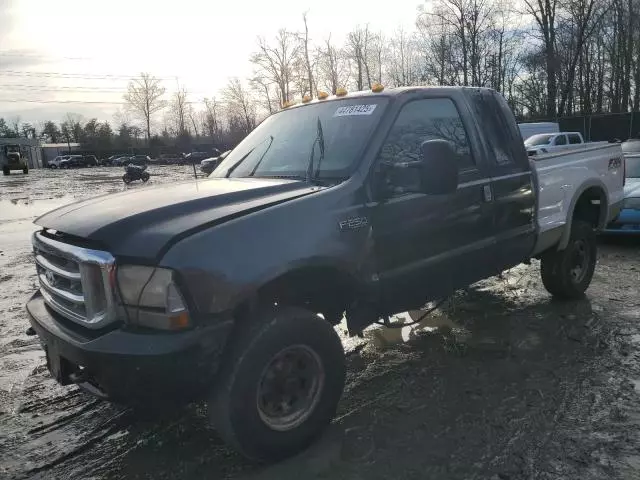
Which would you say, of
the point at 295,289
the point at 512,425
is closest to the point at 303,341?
the point at 295,289

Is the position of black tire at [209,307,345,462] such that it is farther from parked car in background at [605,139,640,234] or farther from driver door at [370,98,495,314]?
parked car in background at [605,139,640,234]

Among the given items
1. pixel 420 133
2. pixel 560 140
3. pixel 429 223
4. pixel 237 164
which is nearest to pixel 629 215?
pixel 420 133

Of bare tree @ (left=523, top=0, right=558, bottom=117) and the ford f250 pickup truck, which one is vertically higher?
bare tree @ (left=523, top=0, right=558, bottom=117)

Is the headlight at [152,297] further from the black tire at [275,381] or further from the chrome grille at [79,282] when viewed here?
the black tire at [275,381]

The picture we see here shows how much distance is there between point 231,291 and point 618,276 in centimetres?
594

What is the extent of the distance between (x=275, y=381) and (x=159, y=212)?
1.12m

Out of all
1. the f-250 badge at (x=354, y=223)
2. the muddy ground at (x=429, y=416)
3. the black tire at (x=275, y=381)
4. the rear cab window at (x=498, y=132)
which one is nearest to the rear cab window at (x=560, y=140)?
the muddy ground at (x=429, y=416)

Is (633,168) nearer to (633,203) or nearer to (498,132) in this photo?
(633,203)

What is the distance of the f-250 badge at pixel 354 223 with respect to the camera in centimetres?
304

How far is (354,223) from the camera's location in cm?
310

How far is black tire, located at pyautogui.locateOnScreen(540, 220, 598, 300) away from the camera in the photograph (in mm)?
5430

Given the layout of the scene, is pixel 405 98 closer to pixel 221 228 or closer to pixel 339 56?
pixel 221 228

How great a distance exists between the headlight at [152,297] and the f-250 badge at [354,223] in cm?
106

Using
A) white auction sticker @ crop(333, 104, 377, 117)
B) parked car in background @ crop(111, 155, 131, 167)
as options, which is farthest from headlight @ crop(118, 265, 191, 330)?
parked car in background @ crop(111, 155, 131, 167)
